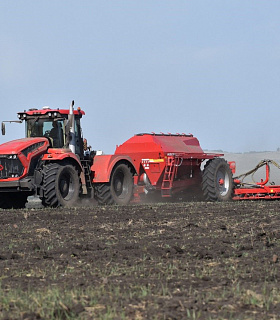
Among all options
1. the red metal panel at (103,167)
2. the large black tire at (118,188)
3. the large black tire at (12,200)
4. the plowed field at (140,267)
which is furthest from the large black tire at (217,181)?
the plowed field at (140,267)

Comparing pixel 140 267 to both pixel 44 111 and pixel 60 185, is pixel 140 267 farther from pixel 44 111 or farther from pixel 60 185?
pixel 44 111

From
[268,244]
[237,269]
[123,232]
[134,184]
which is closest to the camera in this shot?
[237,269]

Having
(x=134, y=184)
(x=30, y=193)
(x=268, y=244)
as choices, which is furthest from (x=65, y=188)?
(x=268, y=244)

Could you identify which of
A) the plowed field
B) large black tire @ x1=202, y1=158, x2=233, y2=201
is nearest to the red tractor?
large black tire @ x1=202, y1=158, x2=233, y2=201

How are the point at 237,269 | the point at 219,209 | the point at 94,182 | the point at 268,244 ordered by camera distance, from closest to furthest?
the point at 237,269 → the point at 268,244 → the point at 219,209 → the point at 94,182

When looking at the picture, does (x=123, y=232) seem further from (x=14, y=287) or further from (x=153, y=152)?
(x=153, y=152)

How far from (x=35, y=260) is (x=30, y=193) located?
27.0 ft

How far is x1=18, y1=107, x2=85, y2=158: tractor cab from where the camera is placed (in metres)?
16.9

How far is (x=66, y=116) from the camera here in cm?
1708

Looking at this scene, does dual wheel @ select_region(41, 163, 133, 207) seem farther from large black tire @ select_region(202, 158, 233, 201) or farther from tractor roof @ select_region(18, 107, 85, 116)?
large black tire @ select_region(202, 158, 233, 201)

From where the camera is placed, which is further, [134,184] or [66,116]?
[134,184]

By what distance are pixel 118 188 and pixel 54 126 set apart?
2.71 metres

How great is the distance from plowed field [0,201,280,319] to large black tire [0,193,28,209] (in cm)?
366

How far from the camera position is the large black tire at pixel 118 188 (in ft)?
58.8
